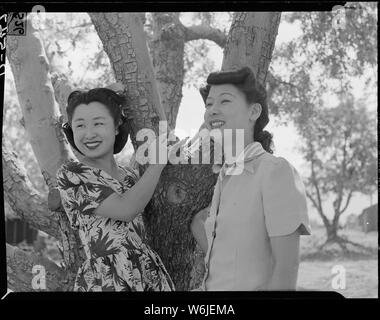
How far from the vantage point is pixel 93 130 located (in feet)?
7.04

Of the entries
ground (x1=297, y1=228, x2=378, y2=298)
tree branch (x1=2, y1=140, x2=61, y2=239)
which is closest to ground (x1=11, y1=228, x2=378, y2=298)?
ground (x1=297, y1=228, x2=378, y2=298)

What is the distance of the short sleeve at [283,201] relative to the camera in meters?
1.78

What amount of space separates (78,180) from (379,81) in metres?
1.11

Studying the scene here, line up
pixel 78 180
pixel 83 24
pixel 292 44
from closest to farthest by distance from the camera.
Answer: pixel 78 180 < pixel 292 44 < pixel 83 24

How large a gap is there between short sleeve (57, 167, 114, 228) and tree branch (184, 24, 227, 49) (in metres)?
1.82

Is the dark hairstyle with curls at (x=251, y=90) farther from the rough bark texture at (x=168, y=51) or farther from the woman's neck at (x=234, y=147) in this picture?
the rough bark texture at (x=168, y=51)

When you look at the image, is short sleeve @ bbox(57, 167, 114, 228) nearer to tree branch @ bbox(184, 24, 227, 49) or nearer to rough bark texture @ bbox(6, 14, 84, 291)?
rough bark texture @ bbox(6, 14, 84, 291)

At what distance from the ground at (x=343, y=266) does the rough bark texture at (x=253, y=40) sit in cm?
69

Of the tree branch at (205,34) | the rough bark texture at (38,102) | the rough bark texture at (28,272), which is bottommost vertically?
the rough bark texture at (28,272)

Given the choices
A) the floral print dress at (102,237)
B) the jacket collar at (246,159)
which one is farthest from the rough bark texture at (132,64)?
the jacket collar at (246,159)

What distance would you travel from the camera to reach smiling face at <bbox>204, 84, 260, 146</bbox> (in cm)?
206
